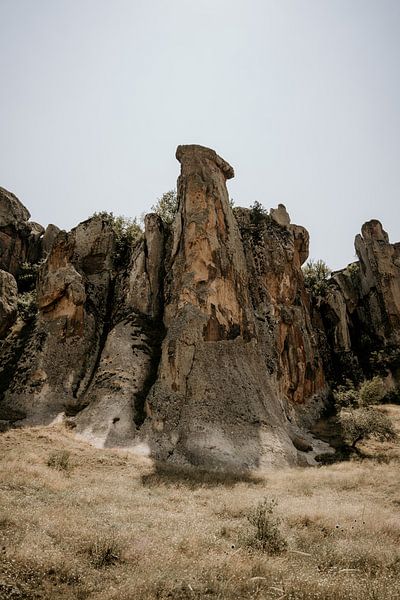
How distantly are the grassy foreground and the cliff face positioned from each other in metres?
3.74

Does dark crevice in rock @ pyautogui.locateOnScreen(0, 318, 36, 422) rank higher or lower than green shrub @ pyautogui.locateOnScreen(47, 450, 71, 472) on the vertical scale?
higher

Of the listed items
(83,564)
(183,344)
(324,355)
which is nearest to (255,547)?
(83,564)

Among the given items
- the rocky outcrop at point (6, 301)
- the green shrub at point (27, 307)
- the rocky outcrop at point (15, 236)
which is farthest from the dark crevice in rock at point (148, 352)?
the rocky outcrop at point (15, 236)

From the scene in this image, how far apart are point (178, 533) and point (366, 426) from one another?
51.5 ft

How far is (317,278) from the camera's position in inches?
1688

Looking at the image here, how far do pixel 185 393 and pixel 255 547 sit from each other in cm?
1249

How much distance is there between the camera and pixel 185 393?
20547 millimetres

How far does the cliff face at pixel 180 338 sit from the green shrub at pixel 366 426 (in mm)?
2998

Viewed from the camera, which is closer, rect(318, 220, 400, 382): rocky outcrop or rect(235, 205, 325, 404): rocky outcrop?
rect(235, 205, 325, 404): rocky outcrop

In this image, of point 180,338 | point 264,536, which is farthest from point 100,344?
point 264,536

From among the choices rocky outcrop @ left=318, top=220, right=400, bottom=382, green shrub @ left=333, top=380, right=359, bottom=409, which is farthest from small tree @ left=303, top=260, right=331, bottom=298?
green shrub @ left=333, top=380, right=359, bottom=409

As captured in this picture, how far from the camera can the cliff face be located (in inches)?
765

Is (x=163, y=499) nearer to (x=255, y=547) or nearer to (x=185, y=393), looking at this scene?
(x=255, y=547)

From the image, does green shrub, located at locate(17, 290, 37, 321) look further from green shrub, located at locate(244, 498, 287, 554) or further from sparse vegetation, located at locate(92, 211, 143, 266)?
green shrub, located at locate(244, 498, 287, 554)
